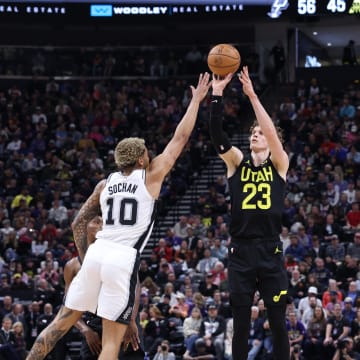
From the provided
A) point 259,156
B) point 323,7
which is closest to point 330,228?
point 323,7

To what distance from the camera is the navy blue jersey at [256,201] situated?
8.10 meters

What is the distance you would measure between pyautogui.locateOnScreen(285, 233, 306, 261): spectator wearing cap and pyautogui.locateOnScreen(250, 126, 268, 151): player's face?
10784 mm

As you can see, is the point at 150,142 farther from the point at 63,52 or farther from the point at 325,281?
the point at 325,281

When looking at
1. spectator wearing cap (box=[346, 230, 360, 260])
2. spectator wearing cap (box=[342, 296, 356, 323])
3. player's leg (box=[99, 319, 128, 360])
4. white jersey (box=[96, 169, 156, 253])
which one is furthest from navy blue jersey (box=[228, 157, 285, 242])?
spectator wearing cap (box=[346, 230, 360, 260])

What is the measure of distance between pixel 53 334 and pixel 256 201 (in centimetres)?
203

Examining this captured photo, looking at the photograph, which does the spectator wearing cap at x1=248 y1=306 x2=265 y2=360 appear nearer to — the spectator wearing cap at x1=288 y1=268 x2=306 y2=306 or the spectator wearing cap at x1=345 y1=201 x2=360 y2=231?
the spectator wearing cap at x1=288 y1=268 x2=306 y2=306

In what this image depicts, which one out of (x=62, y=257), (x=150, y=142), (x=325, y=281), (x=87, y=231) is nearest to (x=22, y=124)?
(x=150, y=142)

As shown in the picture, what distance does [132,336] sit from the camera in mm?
8094

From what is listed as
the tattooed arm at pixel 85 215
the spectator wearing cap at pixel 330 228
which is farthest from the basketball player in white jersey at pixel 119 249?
the spectator wearing cap at pixel 330 228

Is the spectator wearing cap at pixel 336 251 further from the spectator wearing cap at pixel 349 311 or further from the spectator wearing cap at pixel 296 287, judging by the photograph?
the spectator wearing cap at pixel 349 311

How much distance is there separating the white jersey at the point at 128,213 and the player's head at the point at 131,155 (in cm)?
12

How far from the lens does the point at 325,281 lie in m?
18.1

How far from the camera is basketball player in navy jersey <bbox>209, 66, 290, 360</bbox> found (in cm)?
808

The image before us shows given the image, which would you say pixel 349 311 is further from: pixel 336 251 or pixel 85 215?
pixel 85 215
